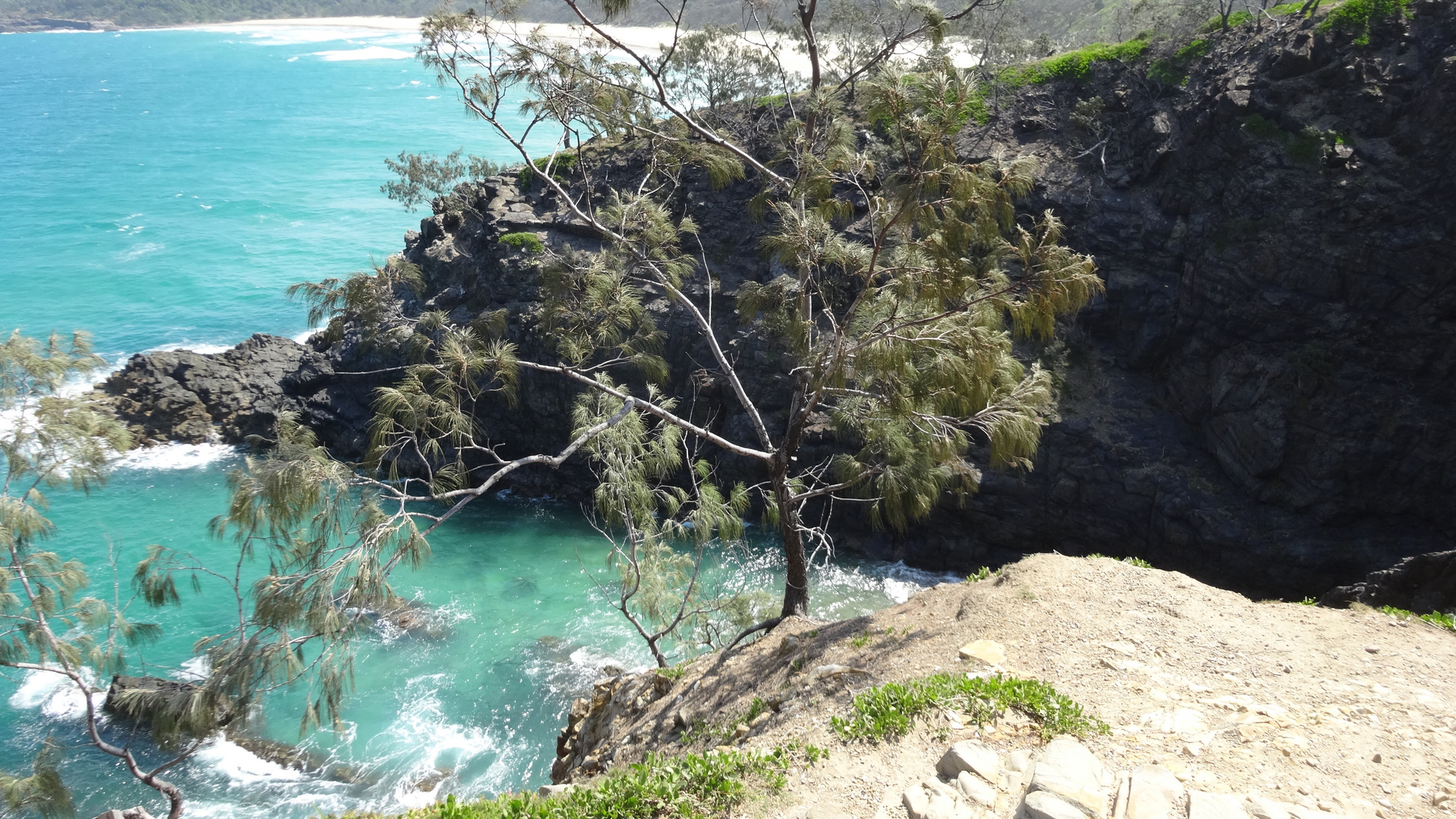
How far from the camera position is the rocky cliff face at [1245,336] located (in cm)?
1513

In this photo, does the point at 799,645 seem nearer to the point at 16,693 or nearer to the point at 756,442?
the point at 756,442

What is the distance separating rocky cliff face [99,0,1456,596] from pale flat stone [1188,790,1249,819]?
33.7 ft

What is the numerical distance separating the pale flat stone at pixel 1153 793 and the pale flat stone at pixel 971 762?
2.36 feet

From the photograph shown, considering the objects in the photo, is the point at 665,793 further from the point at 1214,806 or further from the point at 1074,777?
the point at 1214,806

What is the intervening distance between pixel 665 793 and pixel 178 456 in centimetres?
2229

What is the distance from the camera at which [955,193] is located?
6621mm

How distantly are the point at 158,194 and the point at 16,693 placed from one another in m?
44.2

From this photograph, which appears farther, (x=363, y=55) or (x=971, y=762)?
(x=363, y=55)

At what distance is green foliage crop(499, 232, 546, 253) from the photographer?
21531mm

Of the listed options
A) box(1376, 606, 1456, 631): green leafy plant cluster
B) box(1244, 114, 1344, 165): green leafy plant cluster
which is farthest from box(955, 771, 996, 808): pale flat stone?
box(1244, 114, 1344, 165): green leafy plant cluster

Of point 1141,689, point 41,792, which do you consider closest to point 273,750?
point 41,792

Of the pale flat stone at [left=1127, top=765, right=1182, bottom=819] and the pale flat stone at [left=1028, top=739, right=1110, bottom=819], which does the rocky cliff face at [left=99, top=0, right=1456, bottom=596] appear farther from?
the pale flat stone at [left=1127, top=765, right=1182, bottom=819]

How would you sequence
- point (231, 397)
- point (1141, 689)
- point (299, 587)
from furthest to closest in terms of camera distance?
point (231, 397)
point (299, 587)
point (1141, 689)

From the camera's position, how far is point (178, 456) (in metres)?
21.9
